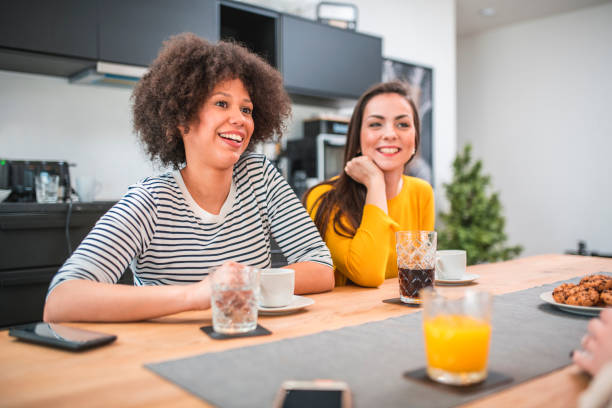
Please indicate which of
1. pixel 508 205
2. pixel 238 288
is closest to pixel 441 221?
pixel 508 205

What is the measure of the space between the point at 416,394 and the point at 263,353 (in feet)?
0.82

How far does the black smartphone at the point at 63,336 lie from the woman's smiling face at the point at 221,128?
637mm

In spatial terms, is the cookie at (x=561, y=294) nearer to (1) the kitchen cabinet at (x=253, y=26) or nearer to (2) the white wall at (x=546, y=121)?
(1) the kitchen cabinet at (x=253, y=26)

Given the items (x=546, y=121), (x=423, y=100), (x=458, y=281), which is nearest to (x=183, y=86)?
(x=458, y=281)

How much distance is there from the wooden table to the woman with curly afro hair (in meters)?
0.20

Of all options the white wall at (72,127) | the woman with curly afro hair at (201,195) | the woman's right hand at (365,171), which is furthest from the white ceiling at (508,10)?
the woman with curly afro hair at (201,195)

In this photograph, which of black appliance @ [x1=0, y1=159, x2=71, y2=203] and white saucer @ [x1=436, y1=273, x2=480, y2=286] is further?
black appliance @ [x1=0, y1=159, x2=71, y2=203]

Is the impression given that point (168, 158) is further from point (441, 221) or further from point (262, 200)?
point (441, 221)

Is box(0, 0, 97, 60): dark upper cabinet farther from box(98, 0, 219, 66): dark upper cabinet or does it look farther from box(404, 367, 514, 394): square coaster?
box(404, 367, 514, 394): square coaster

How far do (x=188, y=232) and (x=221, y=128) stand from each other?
0.30 metres

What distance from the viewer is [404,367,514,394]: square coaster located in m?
0.62

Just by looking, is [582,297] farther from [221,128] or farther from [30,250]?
[30,250]

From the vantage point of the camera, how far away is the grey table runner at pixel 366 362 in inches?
23.5

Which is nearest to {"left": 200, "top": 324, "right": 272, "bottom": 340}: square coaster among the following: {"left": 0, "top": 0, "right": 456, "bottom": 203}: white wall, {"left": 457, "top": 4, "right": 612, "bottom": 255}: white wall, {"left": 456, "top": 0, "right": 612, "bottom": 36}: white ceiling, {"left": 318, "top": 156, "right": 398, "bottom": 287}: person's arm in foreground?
{"left": 318, "top": 156, "right": 398, "bottom": 287}: person's arm in foreground
